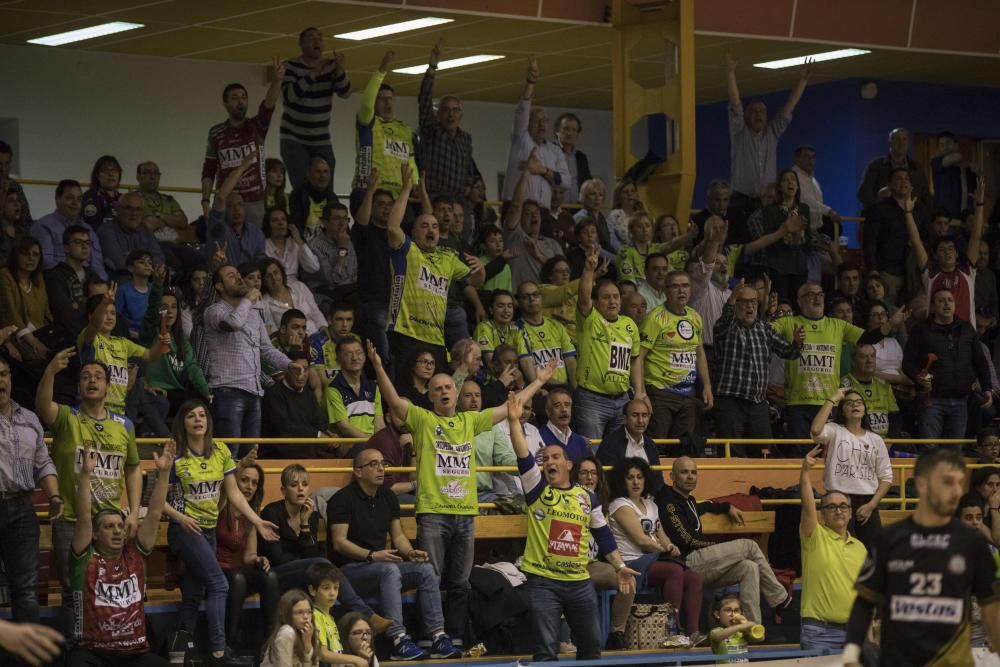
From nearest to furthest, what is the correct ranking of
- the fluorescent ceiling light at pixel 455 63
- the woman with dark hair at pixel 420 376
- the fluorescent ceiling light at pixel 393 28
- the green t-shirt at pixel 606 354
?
the woman with dark hair at pixel 420 376
the green t-shirt at pixel 606 354
the fluorescent ceiling light at pixel 393 28
the fluorescent ceiling light at pixel 455 63

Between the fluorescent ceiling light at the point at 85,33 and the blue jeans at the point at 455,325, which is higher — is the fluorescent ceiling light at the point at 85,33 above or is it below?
above

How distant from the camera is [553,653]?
1091 centimetres

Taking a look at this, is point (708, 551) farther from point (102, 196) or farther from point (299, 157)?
point (102, 196)

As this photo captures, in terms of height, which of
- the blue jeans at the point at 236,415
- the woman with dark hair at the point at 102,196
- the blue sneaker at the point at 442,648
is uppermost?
the woman with dark hair at the point at 102,196

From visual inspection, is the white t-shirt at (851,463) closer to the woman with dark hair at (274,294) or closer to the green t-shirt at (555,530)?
the green t-shirt at (555,530)

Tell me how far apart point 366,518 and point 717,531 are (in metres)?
3.09

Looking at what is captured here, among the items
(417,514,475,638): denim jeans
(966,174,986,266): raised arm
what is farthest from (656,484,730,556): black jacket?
(966,174,986,266): raised arm

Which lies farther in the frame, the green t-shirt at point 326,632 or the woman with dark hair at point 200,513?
the woman with dark hair at point 200,513

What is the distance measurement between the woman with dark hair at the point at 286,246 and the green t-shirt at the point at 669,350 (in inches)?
112

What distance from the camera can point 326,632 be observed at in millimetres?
10023

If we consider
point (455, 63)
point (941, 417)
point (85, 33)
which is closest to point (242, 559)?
point (941, 417)

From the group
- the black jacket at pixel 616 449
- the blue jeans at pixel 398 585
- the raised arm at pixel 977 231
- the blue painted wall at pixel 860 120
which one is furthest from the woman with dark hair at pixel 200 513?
the blue painted wall at pixel 860 120

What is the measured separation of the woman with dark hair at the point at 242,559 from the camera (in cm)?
1038

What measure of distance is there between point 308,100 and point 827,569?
6.16m
